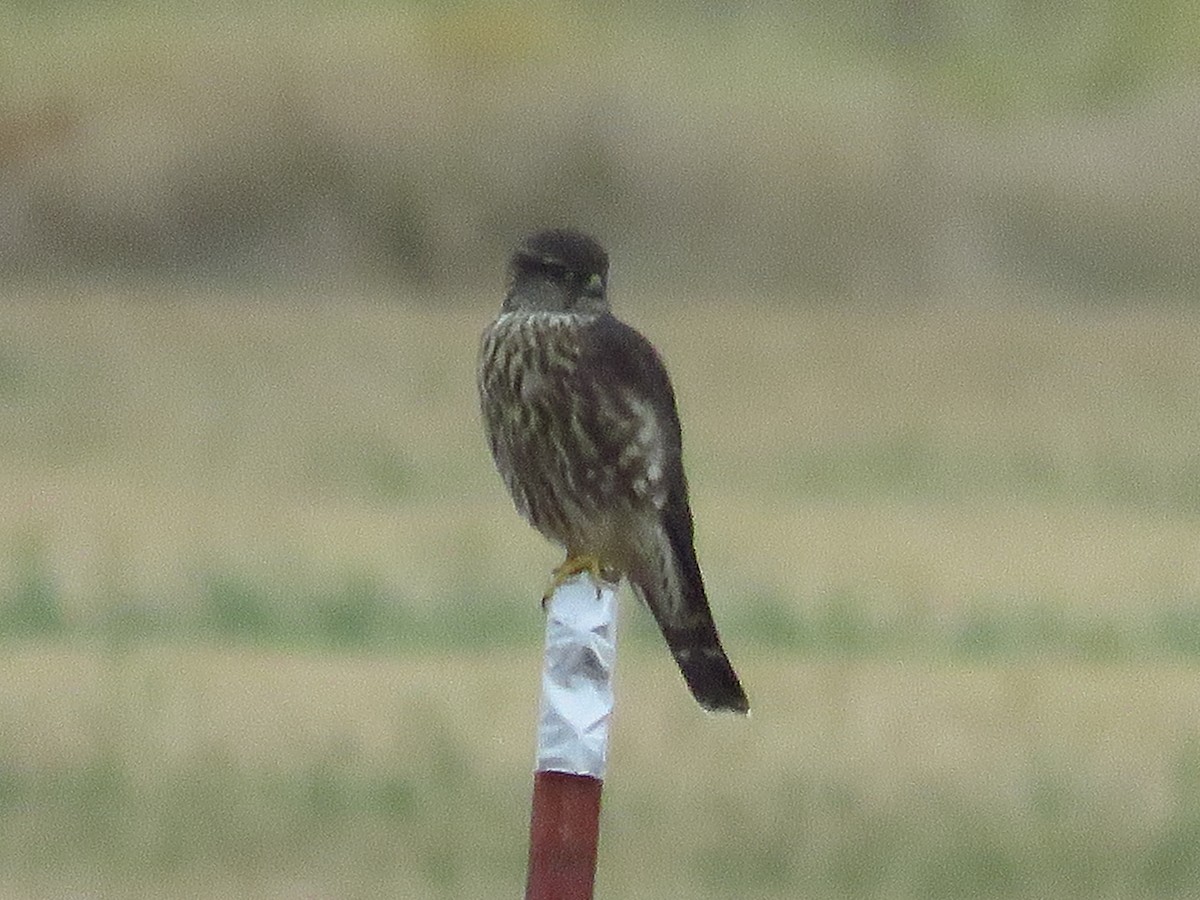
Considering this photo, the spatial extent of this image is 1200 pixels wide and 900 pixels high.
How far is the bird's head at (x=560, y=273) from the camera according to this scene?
3662 mm

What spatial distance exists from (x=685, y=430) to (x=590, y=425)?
5.77 meters

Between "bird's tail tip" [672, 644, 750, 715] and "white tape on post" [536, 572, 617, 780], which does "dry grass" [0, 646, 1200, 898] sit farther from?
"white tape on post" [536, 572, 617, 780]

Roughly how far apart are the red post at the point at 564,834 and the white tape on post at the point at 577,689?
0.05 ft

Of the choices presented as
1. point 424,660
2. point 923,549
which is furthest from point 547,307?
point 923,549

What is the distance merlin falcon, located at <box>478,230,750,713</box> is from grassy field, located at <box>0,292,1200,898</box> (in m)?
1.60

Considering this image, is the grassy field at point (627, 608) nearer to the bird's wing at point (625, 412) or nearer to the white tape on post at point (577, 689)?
the bird's wing at point (625, 412)

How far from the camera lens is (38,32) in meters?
11.3

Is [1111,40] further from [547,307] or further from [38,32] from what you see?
[547,307]

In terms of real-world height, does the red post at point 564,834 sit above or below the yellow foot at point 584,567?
below

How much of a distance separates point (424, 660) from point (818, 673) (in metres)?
0.93

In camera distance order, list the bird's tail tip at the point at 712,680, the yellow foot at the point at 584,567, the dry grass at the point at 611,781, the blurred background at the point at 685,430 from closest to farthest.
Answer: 1. the bird's tail tip at the point at 712,680
2. the yellow foot at the point at 584,567
3. the dry grass at the point at 611,781
4. the blurred background at the point at 685,430

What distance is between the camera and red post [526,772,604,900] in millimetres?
2605

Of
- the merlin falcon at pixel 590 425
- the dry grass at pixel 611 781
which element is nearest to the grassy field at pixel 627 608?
the dry grass at pixel 611 781

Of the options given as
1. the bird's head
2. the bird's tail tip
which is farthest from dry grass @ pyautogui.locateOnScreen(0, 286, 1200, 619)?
the bird's tail tip
